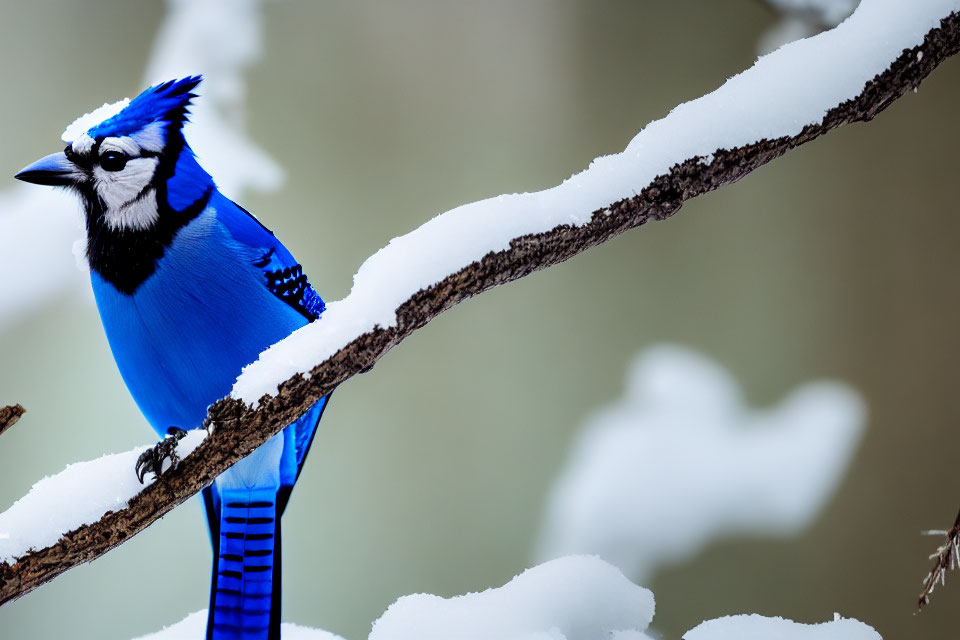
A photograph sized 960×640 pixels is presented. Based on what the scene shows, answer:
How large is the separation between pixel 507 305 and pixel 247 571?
646 millimetres

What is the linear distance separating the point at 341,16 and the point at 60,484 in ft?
2.89

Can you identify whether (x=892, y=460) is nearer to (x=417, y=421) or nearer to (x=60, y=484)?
(x=417, y=421)

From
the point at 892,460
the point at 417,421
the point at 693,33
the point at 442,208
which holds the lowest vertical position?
the point at 892,460

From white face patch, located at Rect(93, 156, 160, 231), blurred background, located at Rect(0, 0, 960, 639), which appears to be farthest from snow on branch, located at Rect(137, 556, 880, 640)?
white face patch, located at Rect(93, 156, 160, 231)

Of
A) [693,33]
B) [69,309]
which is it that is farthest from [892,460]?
[69,309]

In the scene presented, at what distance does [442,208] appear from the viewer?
131cm

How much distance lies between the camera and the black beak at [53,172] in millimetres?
Answer: 784

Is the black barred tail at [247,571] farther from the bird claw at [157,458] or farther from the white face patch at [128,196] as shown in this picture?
the white face patch at [128,196]

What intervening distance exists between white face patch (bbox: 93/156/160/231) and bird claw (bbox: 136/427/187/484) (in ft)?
0.74

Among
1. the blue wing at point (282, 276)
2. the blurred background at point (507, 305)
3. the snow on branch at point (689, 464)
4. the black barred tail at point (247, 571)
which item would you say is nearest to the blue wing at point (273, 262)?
the blue wing at point (282, 276)

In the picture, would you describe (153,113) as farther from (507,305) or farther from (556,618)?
(556,618)

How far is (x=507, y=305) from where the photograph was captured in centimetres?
132

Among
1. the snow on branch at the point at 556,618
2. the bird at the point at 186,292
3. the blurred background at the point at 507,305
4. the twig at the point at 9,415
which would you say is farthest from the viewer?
the blurred background at the point at 507,305

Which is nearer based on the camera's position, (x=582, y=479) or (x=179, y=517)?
(x=179, y=517)
